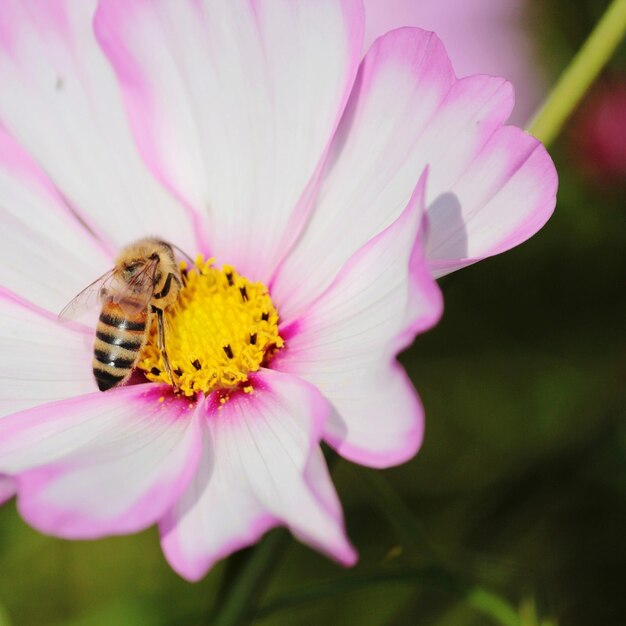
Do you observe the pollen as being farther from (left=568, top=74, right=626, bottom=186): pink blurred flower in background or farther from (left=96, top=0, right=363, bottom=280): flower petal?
(left=568, top=74, right=626, bottom=186): pink blurred flower in background

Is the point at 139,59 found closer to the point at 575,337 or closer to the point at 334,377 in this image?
the point at 334,377

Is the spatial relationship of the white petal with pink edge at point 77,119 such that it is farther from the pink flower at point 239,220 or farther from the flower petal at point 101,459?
the flower petal at point 101,459

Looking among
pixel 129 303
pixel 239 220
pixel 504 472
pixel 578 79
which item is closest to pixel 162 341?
pixel 129 303

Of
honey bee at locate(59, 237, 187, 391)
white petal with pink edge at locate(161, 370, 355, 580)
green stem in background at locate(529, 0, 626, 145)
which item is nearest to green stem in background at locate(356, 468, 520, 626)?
white petal with pink edge at locate(161, 370, 355, 580)

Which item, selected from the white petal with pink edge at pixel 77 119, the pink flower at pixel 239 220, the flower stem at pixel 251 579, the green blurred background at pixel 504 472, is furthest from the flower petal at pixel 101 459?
the green blurred background at pixel 504 472

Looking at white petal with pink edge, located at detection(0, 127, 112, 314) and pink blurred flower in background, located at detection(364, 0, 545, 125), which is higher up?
white petal with pink edge, located at detection(0, 127, 112, 314)

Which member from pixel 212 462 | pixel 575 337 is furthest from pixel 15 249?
pixel 575 337

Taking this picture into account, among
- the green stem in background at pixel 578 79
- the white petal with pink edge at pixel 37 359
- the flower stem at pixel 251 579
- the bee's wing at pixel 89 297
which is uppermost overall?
the green stem in background at pixel 578 79
